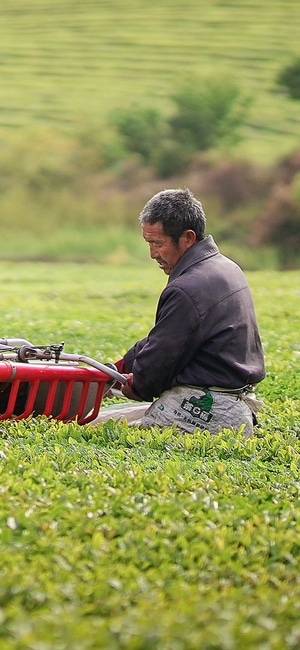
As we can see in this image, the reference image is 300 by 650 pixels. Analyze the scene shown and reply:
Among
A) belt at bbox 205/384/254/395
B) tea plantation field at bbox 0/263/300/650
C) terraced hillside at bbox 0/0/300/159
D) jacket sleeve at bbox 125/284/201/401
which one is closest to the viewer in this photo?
tea plantation field at bbox 0/263/300/650

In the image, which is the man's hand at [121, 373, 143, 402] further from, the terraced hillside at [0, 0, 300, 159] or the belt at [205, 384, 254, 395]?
the terraced hillside at [0, 0, 300, 159]

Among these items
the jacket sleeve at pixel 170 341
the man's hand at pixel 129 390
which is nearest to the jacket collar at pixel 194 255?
the jacket sleeve at pixel 170 341

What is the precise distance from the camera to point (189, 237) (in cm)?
733

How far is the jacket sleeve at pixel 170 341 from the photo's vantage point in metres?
6.98

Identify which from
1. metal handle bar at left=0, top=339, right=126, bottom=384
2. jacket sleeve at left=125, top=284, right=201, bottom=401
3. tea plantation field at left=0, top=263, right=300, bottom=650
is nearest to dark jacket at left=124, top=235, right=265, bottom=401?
jacket sleeve at left=125, top=284, right=201, bottom=401

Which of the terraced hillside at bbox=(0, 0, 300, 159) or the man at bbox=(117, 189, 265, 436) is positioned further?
the terraced hillside at bbox=(0, 0, 300, 159)

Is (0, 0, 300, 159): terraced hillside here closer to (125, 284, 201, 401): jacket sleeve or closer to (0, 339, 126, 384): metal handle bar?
(0, 339, 126, 384): metal handle bar

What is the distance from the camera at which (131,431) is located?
704 centimetres

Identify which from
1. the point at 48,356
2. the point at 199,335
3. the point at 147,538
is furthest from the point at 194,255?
the point at 147,538

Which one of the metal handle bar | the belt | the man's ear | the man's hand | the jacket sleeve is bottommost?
the man's hand

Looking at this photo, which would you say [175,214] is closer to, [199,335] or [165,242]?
[165,242]

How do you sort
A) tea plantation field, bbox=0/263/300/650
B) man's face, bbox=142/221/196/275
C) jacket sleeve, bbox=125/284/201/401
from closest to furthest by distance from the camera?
tea plantation field, bbox=0/263/300/650 → jacket sleeve, bbox=125/284/201/401 → man's face, bbox=142/221/196/275

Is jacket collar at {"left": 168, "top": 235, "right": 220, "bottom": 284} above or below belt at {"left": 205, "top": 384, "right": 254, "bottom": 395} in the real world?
above

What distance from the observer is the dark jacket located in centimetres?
700
